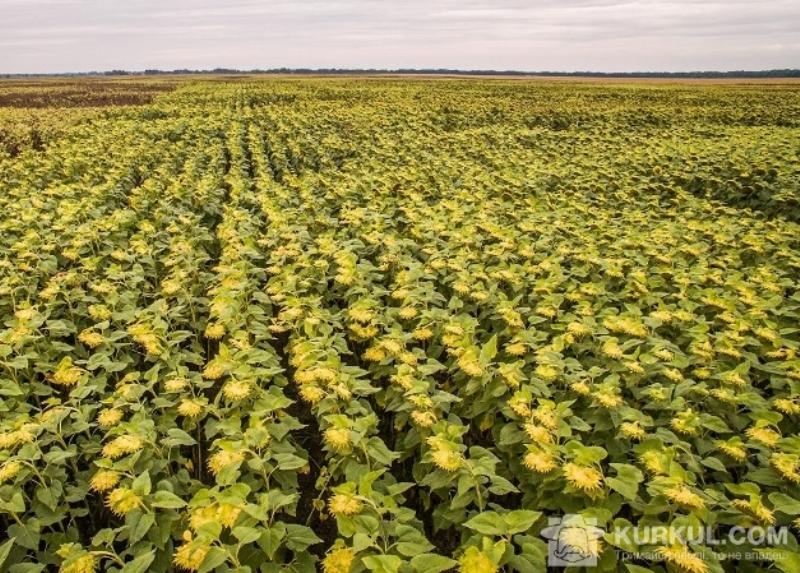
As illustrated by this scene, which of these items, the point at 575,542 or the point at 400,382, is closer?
the point at 575,542

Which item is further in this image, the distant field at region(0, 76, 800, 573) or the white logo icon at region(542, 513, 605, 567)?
the distant field at region(0, 76, 800, 573)

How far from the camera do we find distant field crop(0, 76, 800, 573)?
268 cm

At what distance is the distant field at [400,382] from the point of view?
106 inches

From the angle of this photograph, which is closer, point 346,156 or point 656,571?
point 656,571

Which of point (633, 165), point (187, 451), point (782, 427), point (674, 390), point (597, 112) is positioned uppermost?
point (597, 112)

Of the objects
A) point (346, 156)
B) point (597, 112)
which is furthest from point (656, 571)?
point (597, 112)

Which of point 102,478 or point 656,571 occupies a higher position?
point 102,478

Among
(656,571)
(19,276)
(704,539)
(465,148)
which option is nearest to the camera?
(656,571)

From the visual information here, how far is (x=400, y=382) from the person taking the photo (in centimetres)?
379

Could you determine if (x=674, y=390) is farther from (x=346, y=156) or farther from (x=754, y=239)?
(x=346, y=156)

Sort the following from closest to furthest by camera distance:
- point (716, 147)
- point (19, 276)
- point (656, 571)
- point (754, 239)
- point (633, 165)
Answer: point (656, 571) → point (19, 276) → point (754, 239) → point (633, 165) → point (716, 147)

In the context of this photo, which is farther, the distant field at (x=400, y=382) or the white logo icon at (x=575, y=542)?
the distant field at (x=400, y=382)

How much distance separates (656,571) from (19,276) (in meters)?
6.84

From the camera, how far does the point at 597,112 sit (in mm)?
29156
